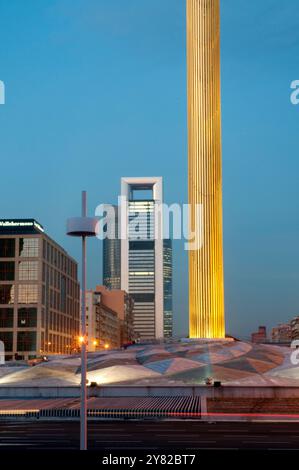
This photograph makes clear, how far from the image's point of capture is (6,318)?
545 ft

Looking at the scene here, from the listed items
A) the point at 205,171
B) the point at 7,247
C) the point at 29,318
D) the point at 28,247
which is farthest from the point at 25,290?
the point at 205,171

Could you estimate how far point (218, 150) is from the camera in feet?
304

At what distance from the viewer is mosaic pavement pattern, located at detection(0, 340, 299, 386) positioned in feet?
227

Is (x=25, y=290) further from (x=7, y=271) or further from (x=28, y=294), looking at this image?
(x=7, y=271)

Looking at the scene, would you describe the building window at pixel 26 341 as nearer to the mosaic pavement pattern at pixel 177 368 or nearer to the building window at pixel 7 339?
the building window at pixel 7 339

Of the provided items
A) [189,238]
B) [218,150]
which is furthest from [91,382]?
[218,150]

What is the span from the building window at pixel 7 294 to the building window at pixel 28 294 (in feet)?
6.73

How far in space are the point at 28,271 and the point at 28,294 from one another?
5555mm

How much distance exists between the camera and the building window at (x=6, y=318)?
16550cm

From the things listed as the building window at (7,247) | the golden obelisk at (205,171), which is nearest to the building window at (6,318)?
the building window at (7,247)

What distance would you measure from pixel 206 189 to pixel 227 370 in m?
27.9

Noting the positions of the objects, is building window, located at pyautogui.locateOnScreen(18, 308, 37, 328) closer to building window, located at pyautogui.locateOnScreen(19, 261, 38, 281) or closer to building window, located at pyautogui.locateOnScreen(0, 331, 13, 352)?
building window, located at pyautogui.locateOnScreen(0, 331, 13, 352)

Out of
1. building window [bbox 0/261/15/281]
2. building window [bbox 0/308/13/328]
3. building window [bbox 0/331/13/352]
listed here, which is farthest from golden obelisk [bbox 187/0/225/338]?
building window [bbox 0/261/15/281]
